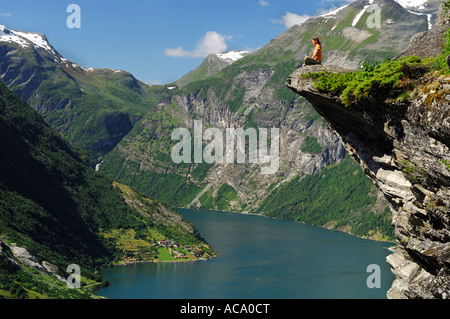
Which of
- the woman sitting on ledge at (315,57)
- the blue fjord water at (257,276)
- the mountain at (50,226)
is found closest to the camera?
the woman sitting on ledge at (315,57)

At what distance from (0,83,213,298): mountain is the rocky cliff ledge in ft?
256

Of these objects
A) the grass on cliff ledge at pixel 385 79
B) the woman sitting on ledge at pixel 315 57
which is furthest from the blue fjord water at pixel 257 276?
the grass on cliff ledge at pixel 385 79

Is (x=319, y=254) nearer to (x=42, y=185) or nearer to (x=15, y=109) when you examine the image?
(x=42, y=185)

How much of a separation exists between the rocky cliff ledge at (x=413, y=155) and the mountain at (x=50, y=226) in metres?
78.0

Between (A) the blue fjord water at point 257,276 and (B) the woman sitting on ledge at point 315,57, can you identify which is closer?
(B) the woman sitting on ledge at point 315,57

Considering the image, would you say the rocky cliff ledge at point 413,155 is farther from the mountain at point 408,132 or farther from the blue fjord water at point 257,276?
the blue fjord water at point 257,276

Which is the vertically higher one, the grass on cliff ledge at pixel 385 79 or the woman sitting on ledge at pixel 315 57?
the woman sitting on ledge at pixel 315 57

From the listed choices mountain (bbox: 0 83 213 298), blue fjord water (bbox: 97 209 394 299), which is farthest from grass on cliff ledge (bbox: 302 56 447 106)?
blue fjord water (bbox: 97 209 394 299)

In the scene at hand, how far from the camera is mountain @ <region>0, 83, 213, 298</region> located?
105312mm

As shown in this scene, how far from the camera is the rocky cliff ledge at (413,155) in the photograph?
16891mm

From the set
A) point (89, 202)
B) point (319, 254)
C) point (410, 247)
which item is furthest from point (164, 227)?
point (410, 247)

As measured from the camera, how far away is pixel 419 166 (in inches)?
747

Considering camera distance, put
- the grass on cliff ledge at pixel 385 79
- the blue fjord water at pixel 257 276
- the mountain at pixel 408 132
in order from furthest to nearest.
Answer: the blue fjord water at pixel 257 276
the grass on cliff ledge at pixel 385 79
the mountain at pixel 408 132

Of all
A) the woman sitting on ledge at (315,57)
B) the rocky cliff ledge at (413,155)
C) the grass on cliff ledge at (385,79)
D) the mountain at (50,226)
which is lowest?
the rocky cliff ledge at (413,155)
